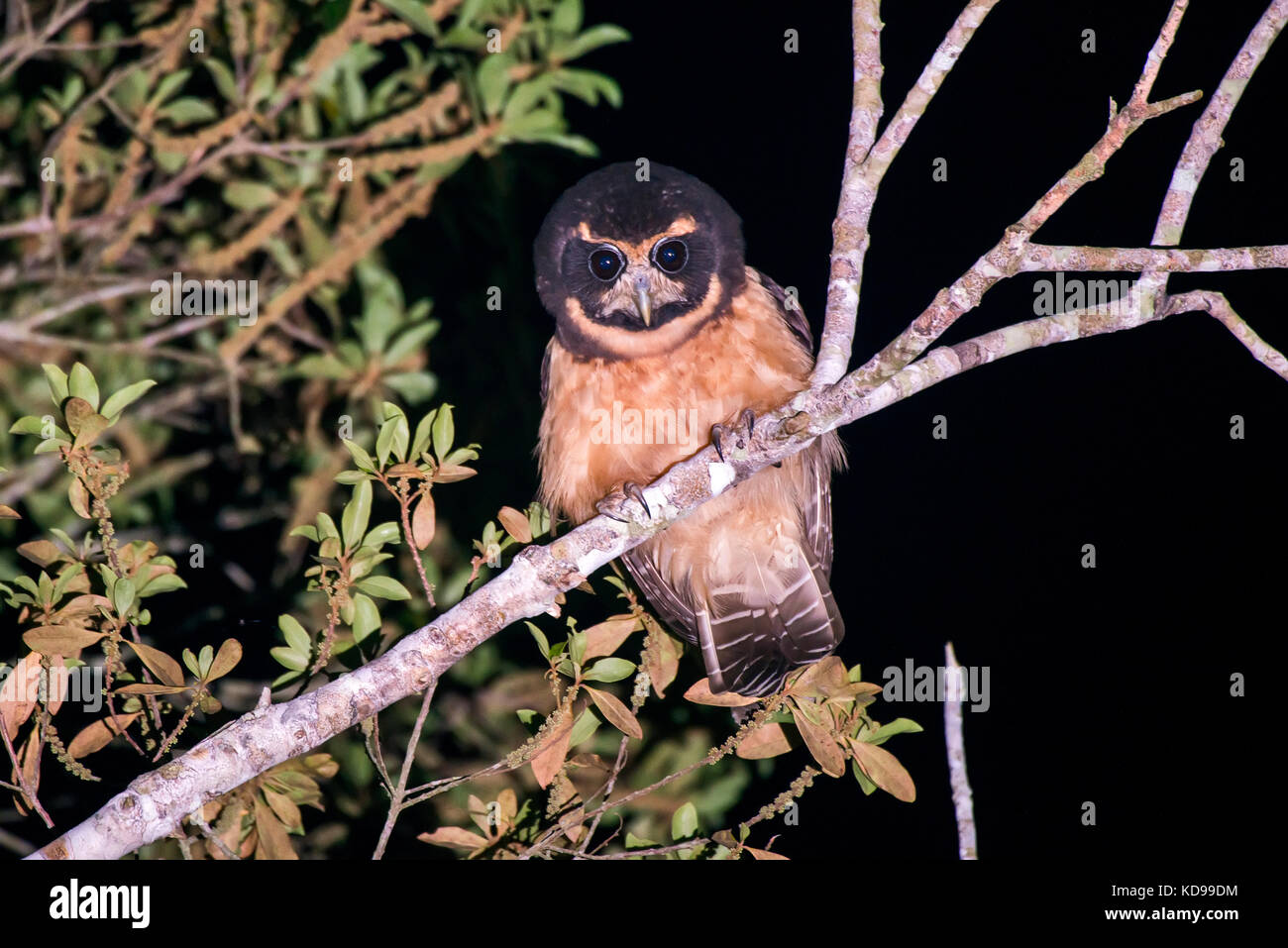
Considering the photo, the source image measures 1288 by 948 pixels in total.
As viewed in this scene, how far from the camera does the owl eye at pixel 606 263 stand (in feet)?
9.30

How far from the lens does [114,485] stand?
1.95m

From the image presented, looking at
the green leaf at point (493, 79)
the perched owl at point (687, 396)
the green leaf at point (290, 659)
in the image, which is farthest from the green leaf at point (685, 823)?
the green leaf at point (493, 79)

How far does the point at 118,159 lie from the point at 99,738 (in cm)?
183

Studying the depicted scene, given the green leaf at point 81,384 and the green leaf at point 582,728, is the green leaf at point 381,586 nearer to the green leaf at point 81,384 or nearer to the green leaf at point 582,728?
the green leaf at point 582,728

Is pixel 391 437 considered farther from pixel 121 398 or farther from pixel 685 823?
pixel 685 823

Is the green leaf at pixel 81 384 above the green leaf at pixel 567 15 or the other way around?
the other way around

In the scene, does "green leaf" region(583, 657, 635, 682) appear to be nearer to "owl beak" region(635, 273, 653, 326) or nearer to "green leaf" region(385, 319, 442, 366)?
"owl beak" region(635, 273, 653, 326)

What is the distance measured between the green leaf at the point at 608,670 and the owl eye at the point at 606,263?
1.16m

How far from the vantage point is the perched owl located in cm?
275

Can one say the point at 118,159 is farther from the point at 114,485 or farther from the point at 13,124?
the point at 114,485

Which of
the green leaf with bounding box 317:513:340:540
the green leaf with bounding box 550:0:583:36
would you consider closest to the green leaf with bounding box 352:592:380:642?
the green leaf with bounding box 317:513:340:540

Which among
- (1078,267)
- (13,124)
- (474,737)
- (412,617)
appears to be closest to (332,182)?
(13,124)

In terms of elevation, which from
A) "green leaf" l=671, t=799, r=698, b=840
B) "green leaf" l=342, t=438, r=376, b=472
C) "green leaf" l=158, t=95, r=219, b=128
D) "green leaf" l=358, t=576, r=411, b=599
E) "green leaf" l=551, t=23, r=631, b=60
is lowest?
"green leaf" l=671, t=799, r=698, b=840

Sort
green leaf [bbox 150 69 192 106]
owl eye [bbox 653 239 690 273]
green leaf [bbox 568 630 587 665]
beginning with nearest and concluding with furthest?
green leaf [bbox 568 630 587 665], owl eye [bbox 653 239 690 273], green leaf [bbox 150 69 192 106]
